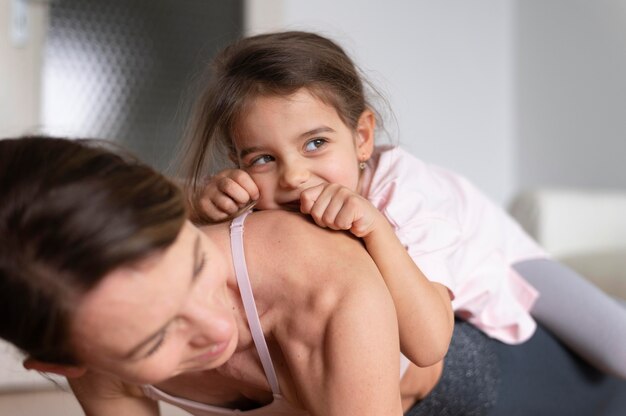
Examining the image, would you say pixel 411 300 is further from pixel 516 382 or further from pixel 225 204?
pixel 516 382

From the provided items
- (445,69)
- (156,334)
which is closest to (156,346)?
(156,334)

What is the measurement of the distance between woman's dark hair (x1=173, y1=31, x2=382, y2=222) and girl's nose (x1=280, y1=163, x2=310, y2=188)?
0.11 meters

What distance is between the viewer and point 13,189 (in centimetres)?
81

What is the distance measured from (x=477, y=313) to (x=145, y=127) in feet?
7.36

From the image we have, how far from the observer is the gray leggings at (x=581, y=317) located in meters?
1.63

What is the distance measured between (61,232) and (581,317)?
1.19 metres

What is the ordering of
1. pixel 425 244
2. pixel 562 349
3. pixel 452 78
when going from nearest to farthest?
pixel 425 244 < pixel 562 349 < pixel 452 78

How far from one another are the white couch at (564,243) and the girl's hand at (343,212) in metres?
1.34

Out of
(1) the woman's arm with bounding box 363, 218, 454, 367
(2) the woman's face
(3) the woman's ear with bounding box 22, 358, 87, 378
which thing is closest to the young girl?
(1) the woman's arm with bounding box 363, 218, 454, 367

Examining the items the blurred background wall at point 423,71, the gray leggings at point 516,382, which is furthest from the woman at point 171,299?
the blurred background wall at point 423,71

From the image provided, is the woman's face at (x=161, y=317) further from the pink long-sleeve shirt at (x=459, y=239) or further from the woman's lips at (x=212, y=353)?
the pink long-sleeve shirt at (x=459, y=239)

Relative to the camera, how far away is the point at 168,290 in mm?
836

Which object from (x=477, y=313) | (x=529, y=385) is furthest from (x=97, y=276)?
(x=529, y=385)

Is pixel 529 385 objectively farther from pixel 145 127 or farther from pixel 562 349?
pixel 145 127
